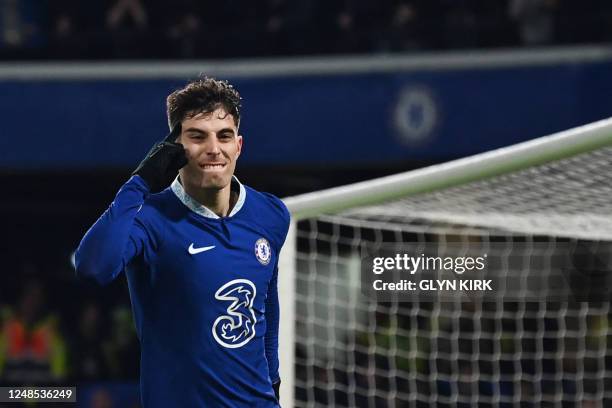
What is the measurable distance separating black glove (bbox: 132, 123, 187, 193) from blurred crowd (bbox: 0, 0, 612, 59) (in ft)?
25.0

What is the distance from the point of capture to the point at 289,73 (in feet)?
34.9

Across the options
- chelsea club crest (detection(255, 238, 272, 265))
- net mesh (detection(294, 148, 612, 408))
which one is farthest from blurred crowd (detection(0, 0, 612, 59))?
chelsea club crest (detection(255, 238, 272, 265))

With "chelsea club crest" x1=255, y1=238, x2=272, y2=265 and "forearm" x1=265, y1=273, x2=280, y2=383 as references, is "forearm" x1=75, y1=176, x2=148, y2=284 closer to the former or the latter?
"chelsea club crest" x1=255, y1=238, x2=272, y2=265

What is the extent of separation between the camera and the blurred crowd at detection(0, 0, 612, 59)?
10586mm

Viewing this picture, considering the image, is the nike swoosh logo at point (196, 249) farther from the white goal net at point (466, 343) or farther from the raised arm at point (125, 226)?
the white goal net at point (466, 343)

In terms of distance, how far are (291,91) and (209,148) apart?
7.57 m

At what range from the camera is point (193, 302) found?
3.17m

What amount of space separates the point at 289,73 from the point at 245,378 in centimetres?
754

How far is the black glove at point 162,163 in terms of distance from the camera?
3.08 m

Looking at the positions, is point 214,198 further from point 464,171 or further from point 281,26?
point 281,26

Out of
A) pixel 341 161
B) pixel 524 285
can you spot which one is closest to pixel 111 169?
pixel 341 161

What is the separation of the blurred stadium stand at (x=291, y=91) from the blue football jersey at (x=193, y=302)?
6292 mm

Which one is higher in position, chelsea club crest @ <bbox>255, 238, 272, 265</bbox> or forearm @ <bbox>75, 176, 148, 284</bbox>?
forearm @ <bbox>75, 176, 148, 284</bbox>

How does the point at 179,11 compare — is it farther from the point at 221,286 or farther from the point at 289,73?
the point at 221,286
